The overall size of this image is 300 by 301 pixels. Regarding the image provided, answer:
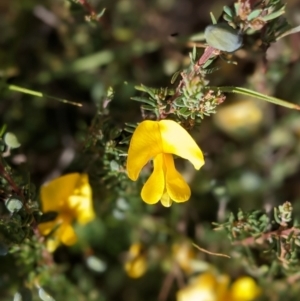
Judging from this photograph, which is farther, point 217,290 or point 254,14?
point 217,290

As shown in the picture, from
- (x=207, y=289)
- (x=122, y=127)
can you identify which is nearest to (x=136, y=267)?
(x=207, y=289)

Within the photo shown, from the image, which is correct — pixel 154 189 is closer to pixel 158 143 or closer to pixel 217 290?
pixel 158 143

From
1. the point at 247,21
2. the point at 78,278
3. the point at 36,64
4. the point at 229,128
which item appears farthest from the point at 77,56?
the point at 247,21

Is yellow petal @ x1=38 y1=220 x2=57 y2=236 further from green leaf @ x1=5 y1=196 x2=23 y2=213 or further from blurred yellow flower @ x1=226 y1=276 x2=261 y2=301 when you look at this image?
blurred yellow flower @ x1=226 y1=276 x2=261 y2=301

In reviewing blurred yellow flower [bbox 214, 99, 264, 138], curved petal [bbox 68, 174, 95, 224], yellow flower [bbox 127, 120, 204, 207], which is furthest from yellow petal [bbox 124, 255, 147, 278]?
blurred yellow flower [bbox 214, 99, 264, 138]

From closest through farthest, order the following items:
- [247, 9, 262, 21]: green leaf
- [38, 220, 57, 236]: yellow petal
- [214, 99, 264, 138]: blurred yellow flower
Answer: [247, 9, 262, 21]: green leaf < [38, 220, 57, 236]: yellow petal < [214, 99, 264, 138]: blurred yellow flower

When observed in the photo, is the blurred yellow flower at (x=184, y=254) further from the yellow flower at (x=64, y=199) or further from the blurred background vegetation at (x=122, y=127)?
the yellow flower at (x=64, y=199)

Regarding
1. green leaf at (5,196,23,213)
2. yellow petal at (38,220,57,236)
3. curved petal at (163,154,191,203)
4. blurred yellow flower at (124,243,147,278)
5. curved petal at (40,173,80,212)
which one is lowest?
blurred yellow flower at (124,243,147,278)

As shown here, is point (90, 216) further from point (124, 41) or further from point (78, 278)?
point (124, 41)
